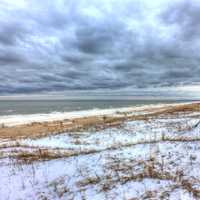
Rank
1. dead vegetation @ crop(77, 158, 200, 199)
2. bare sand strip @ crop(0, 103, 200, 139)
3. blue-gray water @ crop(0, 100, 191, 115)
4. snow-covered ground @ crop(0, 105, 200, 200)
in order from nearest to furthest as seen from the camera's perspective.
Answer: dead vegetation @ crop(77, 158, 200, 199)
snow-covered ground @ crop(0, 105, 200, 200)
bare sand strip @ crop(0, 103, 200, 139)
blue-gray water @ crop(0, 100, 191, 115)

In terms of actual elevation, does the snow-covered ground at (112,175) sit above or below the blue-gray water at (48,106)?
below

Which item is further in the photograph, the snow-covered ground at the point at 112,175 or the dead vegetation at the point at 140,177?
the snow-covered ground at the point at 112,175

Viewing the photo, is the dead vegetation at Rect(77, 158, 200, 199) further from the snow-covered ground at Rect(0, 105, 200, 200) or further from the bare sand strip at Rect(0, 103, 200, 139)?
the bare sand strip at Rect(0, 103, 200, 139)

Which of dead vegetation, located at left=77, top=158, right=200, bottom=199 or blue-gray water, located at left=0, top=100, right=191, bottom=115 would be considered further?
blue-gray water, located at left=0, top=100, right=191, bottom=115

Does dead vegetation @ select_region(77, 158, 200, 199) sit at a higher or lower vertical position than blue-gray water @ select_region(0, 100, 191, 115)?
lower

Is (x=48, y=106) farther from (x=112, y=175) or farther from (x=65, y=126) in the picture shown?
(x=112, y=175)

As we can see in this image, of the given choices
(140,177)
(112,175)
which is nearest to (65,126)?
(112,175)

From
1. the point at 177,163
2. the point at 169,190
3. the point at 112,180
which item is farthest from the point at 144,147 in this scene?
the point at 169,190

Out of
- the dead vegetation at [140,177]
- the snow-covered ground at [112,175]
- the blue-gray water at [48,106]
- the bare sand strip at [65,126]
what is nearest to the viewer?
the dead vegetation at [140,177]

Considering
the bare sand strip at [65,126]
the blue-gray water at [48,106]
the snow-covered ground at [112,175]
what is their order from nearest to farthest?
the snow-covered ground at [112,175], the bare sand strip at [65,126], the blue-gray water at [48,106]

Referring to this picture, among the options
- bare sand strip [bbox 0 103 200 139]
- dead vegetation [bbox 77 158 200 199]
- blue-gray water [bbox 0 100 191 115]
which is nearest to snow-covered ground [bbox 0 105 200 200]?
dead vegetation [bbox 77 158 200 199]

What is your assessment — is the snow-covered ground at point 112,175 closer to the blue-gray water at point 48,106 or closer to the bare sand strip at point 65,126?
the bare sand strip at point 65,126

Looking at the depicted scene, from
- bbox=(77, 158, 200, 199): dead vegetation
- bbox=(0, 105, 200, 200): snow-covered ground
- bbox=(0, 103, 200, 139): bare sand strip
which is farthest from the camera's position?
bbox=(0, 103, 200, 139): bare sand strip

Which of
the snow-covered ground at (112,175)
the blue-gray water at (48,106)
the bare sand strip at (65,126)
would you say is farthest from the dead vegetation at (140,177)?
the blue-gray water at (48,106)
